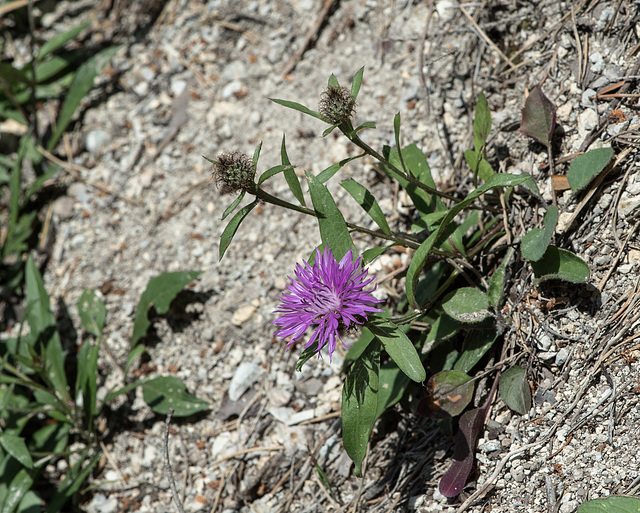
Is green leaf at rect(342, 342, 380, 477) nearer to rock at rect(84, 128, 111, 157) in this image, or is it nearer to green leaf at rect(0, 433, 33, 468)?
green leaf at rect(0, 433, 33, 468)

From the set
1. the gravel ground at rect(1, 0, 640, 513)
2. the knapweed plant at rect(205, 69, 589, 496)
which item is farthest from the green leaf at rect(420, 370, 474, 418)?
the gravel ground at rect(1, 0, 640, 513)

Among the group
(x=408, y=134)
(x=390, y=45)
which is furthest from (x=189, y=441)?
(x=390, y=45)

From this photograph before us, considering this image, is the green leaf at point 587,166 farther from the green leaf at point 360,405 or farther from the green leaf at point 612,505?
the green leaf at point 612,505

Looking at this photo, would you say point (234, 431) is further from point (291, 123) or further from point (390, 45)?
point (390, 45)

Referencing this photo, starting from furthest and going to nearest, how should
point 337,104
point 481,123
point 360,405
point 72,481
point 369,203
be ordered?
point 72,481 → point 481,123 → point 369,203 → point 360,405 → point 337,104

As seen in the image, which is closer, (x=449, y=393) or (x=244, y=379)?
(x=449, y=393)

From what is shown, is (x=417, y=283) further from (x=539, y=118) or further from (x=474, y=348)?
(x=539, y=118)

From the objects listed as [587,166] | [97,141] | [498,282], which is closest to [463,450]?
[498,282]
